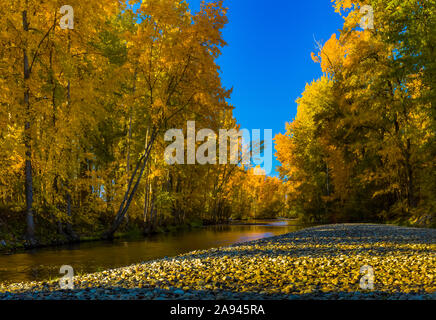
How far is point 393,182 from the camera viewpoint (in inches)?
1106

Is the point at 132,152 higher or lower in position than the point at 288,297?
higher

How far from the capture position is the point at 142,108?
26438 mm

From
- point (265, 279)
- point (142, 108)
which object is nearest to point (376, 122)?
point (142, 108)

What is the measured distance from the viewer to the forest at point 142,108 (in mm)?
16797

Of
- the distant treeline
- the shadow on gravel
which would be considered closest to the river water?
the shadow on gravel

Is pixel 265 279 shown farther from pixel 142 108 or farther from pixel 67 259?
pixel 142 108

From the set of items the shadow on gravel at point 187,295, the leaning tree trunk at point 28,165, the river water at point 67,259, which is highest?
the leaning tree trunk at point 28,165

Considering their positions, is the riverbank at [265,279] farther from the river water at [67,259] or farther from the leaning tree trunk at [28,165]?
the leaning tree trunk at [28,165]

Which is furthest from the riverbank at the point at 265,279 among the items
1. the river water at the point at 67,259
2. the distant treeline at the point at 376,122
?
the distant treeline at the point at 376,122

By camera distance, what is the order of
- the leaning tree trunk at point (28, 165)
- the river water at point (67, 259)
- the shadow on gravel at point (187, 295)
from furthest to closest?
the leaning tree trunk at point (28, 165) → the river water at point (67, 259) → the shadow on gravel at point (187, 295)

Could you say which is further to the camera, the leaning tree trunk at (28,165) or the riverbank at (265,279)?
the leaning tree trunk at (28,165)
